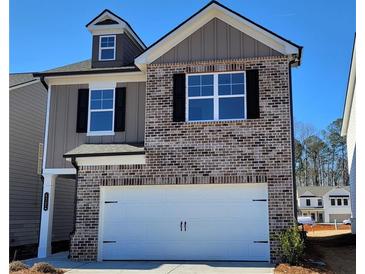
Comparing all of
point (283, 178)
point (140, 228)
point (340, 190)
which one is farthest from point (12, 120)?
point (340, 190)

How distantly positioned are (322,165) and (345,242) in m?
49.4

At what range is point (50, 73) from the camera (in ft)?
50.5

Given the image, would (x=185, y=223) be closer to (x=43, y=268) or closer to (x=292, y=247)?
(x=292, y=247)

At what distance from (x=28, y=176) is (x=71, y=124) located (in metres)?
5.41

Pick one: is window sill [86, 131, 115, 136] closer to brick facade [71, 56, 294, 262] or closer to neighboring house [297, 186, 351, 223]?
brick facade [71, 56, 294, 262]

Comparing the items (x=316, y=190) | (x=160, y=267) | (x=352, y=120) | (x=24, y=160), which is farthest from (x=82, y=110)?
(x=316, y=190)

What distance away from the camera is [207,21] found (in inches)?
541

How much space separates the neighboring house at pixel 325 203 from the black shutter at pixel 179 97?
49.5m

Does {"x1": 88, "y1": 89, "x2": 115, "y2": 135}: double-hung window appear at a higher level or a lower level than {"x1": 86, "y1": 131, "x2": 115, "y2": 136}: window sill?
higher

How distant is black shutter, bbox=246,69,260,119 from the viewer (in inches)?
514

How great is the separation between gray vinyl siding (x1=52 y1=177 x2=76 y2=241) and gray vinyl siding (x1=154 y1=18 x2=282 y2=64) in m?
8.92

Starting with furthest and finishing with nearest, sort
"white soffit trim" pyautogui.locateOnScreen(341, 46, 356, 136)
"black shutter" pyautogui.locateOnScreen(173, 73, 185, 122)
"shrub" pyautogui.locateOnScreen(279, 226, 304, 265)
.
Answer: "white soffit trim" pyautogui.locateOnScreen(341, 46, 356, 136)
"black shutter" pyautogui.locateOnScreen(173, 73, 185, 122)
"shrub" pyautogui.locateOnScreen(279, 226, 304, 265)

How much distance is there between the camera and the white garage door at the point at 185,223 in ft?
41.5

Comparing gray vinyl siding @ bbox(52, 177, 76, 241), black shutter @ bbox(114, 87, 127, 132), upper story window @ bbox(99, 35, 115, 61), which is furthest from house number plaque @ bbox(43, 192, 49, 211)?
upper story window @ bbox(99, 35, 115, 61)
